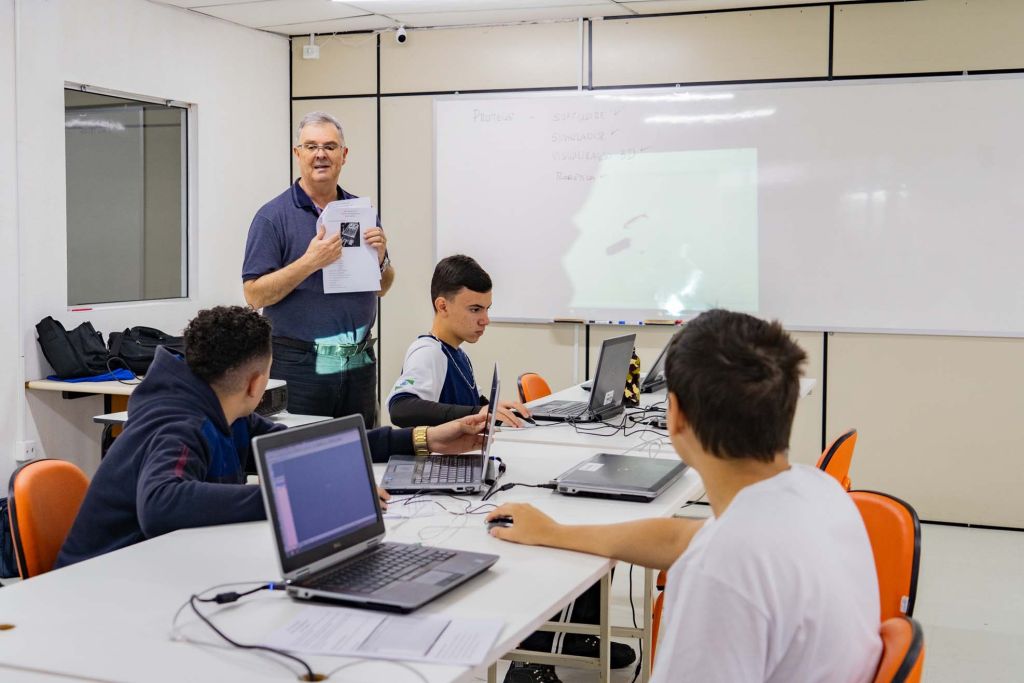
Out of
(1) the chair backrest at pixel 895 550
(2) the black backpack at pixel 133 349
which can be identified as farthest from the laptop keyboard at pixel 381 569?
(2) the black backpack at pixel 133 349

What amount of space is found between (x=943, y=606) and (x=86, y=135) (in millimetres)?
4437

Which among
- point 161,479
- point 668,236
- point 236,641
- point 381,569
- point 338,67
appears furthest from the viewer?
point 338,67

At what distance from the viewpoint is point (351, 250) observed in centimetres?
374

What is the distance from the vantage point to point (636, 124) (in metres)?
5.50

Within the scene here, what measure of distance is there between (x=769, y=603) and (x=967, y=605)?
3.29m

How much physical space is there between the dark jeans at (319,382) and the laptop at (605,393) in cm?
68

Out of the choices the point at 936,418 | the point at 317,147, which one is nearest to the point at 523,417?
the point at 317,147

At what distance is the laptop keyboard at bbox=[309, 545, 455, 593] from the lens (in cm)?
168

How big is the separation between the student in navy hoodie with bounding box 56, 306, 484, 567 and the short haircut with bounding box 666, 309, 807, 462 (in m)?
1.08

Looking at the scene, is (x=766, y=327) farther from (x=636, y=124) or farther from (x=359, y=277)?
(x=636, y=124)

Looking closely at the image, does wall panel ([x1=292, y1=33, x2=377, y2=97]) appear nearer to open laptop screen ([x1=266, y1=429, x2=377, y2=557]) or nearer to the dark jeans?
the dark jeans

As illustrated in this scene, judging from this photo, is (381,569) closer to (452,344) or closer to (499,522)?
(499,522)

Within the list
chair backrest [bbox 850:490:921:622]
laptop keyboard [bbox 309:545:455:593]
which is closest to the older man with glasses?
laptop keyboard [bbox 309:545:455:593]

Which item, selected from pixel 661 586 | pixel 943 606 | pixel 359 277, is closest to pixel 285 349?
pixel 359 277
